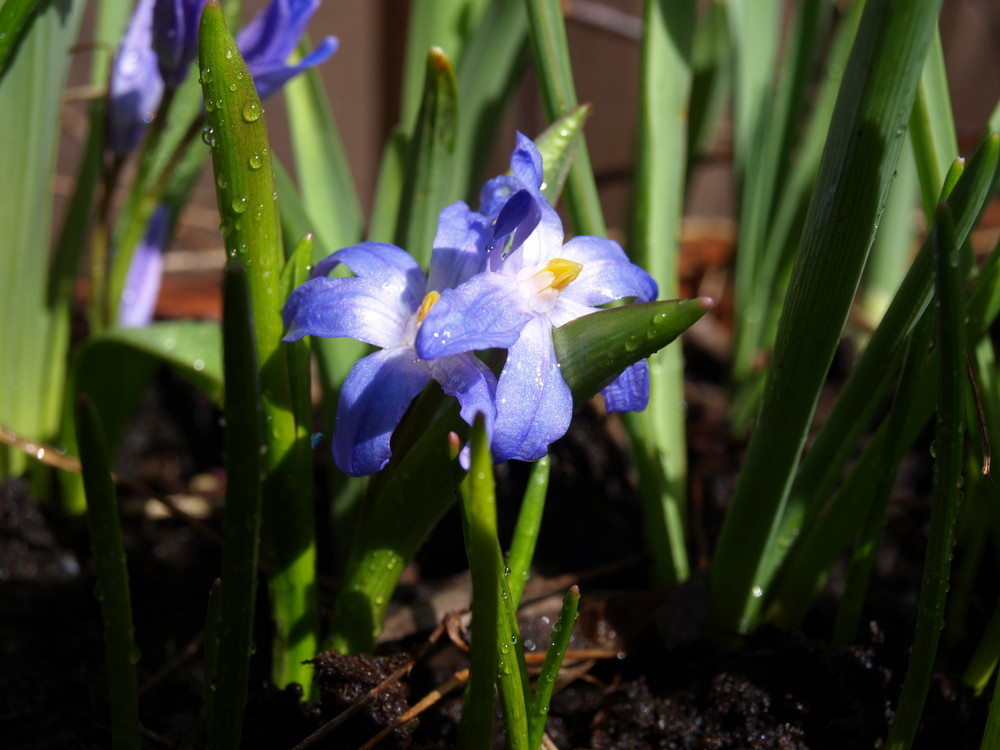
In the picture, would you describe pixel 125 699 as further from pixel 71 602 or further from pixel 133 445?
pixel 133 445

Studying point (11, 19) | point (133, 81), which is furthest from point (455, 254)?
point (133, 81)

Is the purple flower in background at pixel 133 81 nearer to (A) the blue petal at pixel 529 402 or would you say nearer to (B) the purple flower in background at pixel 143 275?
(B) the purple flower in background at pixel 143 275

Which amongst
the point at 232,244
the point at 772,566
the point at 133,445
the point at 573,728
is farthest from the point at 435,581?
the point at 133,445

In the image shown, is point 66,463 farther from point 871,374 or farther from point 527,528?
point 871,374

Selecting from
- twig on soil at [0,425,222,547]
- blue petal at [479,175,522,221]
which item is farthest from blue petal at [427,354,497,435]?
twig on soil at [0,425,222,547]

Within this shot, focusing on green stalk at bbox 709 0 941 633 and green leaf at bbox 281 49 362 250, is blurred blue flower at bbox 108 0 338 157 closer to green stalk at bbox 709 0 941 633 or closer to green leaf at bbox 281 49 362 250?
green leaf at bbox 281 49 362 250

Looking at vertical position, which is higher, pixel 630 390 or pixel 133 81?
pixel 133 81
